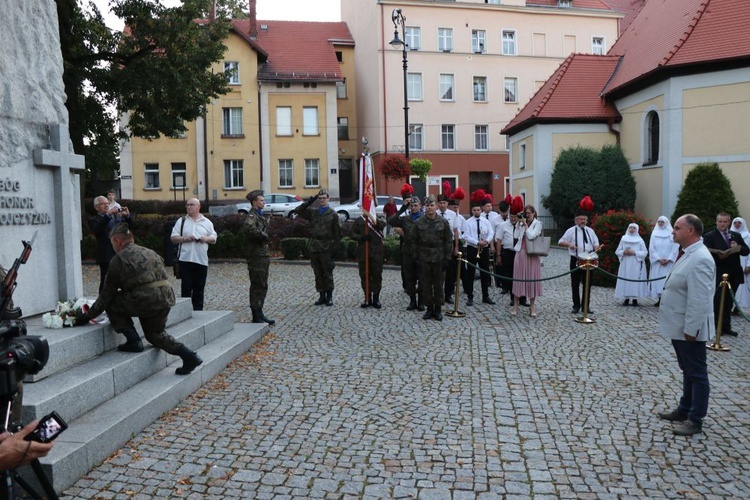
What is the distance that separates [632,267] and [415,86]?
33.0 metres

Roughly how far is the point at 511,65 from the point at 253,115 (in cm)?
1813

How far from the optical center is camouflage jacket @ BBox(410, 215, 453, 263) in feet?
36.4

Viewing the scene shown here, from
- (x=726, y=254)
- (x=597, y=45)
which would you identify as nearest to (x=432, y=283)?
(x=726, y=254)

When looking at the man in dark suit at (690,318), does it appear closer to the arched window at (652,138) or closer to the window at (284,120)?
the arched window at (652,138)

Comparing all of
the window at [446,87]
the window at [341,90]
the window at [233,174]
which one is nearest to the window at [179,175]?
the window at [233,174]

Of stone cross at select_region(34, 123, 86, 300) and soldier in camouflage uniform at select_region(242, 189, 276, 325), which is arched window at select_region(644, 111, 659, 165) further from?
stone cross at select_region(34, 123, 86, 300)

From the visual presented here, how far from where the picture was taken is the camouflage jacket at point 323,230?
40.1 feet

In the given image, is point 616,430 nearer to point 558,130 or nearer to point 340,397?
point 340,397

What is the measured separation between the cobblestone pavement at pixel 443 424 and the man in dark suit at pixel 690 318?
230 millimetres

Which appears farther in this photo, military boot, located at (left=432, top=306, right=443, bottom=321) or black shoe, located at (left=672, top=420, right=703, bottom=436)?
military boot, located at (left=432, top=306, right=443, bottom=321)

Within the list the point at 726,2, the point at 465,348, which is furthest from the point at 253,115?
the point at 465,348

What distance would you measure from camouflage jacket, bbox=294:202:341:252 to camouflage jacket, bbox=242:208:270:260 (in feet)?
7.24

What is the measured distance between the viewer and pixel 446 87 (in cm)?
4488

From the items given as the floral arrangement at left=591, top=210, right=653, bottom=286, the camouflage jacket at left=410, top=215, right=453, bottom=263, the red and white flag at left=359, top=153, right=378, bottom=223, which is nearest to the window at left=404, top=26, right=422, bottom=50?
the floral arrangement at left=591, top=210, right=653, bottom=286
